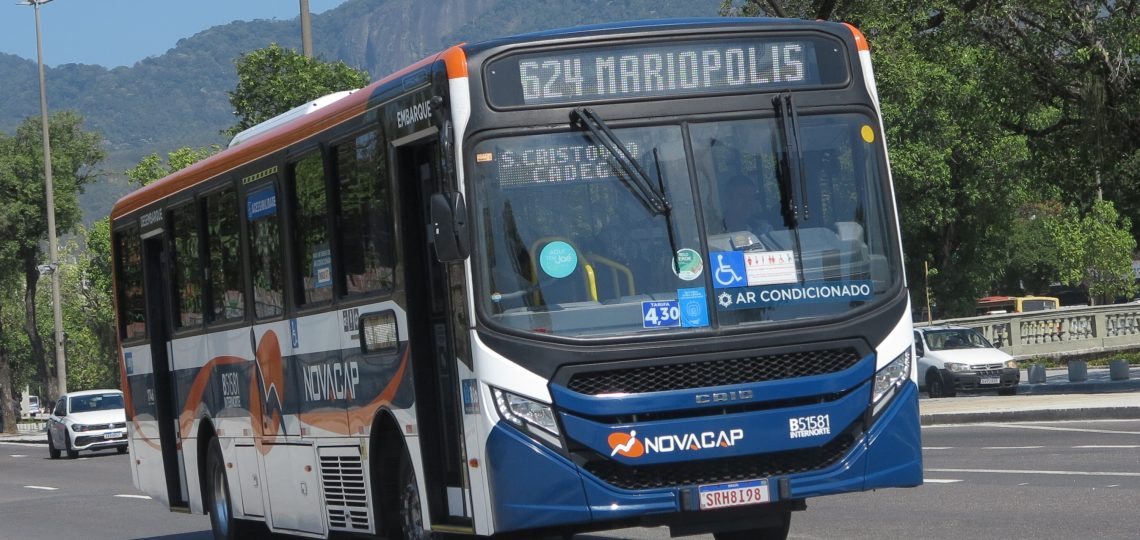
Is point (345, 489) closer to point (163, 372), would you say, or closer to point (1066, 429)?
point (163, 372)

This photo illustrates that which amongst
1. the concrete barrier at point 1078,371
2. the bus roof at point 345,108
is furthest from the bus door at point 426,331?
the concrete barrier at point 1078,371

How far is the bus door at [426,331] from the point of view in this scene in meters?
9.62

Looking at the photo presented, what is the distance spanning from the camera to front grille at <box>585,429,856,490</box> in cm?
864

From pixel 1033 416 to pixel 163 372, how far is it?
13.2 meters

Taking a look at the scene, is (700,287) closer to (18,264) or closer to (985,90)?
(985,90)

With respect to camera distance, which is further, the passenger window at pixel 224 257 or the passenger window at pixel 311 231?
the passenger window at pixel 224 257

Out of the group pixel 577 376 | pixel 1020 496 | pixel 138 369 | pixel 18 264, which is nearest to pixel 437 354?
pixel 577 376

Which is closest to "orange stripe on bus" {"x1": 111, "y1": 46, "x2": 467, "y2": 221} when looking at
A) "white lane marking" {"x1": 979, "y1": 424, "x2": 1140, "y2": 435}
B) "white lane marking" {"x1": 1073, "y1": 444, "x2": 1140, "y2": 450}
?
"white lane marking" {"x1": 1073, "y1": 444, "x2": 1140, "y2": 450}

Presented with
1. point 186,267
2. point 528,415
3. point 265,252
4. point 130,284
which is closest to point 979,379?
point 130,284

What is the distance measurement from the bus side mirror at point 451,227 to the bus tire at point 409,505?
189 cm

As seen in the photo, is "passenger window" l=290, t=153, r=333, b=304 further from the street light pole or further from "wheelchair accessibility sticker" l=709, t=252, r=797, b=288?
the street light pole

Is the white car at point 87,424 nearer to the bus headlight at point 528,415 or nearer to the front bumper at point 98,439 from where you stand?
the front bumper at point 98,439

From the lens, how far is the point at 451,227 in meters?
8.54

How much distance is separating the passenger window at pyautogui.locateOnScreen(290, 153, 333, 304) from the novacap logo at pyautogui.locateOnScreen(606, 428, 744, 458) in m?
3.16
